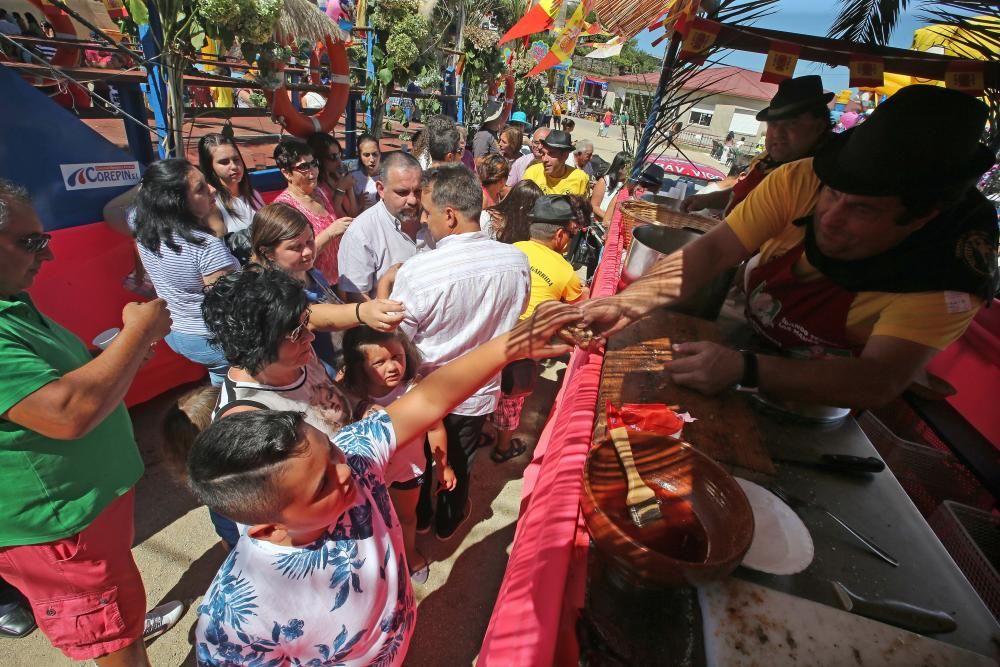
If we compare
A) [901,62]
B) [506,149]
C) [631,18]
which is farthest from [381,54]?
[901,62]

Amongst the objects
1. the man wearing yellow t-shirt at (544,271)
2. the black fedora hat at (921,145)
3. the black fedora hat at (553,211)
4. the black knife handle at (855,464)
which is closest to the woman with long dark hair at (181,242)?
the man wearing yellow t-shirt at (544,271)

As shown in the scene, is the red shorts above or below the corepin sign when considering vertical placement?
below

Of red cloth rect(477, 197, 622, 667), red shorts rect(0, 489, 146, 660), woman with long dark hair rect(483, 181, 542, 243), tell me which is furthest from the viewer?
woman with long dark hair rect(483, 181, 542, 243)

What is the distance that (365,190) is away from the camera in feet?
17.5

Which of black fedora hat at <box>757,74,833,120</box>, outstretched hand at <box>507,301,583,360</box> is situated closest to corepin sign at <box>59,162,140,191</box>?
outstretched hand at <box>507,301,583,360</box>

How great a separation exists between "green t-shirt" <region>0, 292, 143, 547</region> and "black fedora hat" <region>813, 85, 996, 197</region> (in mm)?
2656

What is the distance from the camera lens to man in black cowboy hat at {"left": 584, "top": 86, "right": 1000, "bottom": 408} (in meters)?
1.38

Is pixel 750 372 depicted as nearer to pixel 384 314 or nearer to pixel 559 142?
pixel 384 314

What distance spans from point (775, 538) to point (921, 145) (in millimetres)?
1235

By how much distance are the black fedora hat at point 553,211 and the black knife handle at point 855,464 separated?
230 centimetres

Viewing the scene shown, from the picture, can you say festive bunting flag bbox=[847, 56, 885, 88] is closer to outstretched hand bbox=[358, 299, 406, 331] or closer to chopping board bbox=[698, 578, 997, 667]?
outstretched hand bbox=[358, 299, 406, 331]

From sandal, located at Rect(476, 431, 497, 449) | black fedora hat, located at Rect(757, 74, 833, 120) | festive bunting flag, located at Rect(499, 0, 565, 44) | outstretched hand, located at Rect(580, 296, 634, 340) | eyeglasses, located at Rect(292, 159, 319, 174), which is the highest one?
festive bunting flag, located at Rect(499, 0, 565, 44)

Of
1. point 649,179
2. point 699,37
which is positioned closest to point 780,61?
point 699,37

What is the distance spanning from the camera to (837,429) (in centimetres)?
184
